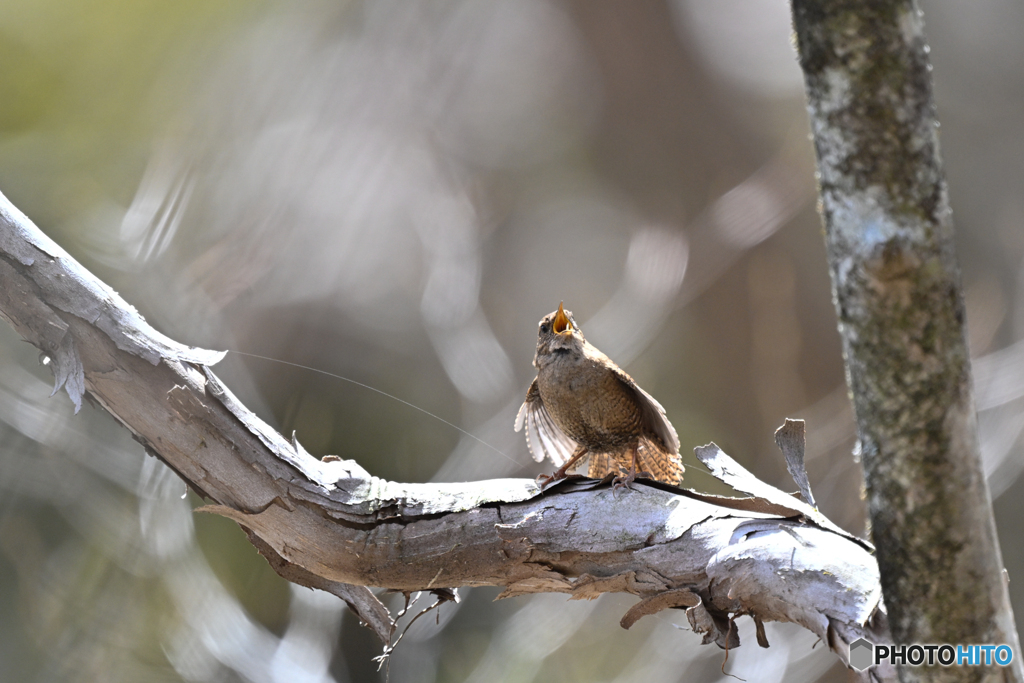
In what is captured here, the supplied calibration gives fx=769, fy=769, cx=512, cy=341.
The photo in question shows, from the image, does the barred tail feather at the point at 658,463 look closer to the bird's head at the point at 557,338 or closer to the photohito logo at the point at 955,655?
the bird's head at the point at 557,338

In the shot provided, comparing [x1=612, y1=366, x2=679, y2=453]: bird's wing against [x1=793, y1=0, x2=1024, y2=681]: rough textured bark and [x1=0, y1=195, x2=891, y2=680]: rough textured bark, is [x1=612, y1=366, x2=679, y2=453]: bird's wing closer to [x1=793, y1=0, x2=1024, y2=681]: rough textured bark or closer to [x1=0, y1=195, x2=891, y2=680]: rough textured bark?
[x1=0, y1=195, x2=891, y2=680]: rough textured bark

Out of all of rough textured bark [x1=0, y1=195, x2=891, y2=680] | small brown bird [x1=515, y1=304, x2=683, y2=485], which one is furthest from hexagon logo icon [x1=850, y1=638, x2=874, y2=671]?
small brown bird [x1=515, y1=304, x2=683, y2=485]

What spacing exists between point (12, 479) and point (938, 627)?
3205 mm

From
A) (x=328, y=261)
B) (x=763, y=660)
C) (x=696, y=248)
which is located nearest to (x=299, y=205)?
(x=328, y=261)

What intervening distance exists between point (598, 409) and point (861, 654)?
2.68ft

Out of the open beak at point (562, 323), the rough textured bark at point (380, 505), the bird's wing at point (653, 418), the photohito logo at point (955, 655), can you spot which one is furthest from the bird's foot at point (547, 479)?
the photohito logo at point (955, 655)

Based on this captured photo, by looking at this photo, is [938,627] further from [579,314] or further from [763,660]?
[579,314]

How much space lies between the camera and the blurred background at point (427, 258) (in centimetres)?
308

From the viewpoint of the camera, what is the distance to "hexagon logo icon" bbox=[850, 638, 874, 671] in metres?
1.00

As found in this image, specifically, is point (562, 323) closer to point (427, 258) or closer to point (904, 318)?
point (904, 318)

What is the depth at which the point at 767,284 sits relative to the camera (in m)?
4.70

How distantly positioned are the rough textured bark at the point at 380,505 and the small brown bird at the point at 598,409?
0.28 meters

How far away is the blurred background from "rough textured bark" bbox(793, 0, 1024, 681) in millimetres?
2225

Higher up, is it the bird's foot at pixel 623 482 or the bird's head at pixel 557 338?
the bird's head at pixel 557 338
